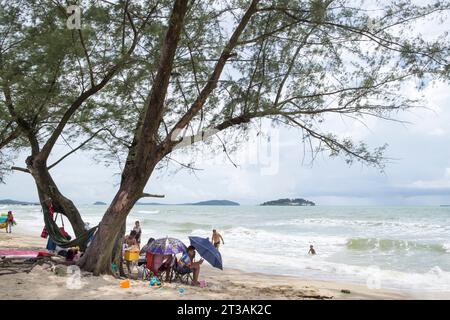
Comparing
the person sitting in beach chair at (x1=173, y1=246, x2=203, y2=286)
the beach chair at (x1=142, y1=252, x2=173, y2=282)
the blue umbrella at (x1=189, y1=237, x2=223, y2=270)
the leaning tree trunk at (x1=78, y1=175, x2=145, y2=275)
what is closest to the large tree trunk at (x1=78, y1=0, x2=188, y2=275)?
the leaning tree trunk at (x1=78, y1=175, x2=145, y2=275)

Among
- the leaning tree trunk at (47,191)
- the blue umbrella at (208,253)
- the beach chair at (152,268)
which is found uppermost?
the leaning tree trunk at (47,191)

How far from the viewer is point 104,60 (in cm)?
880

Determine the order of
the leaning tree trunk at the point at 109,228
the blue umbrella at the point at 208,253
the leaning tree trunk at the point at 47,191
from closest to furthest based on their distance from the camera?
the leaning tree trunk at the point at 109,228, the blue umbrella at the point at 208,253, the leaning tree trunk at the point at 47,191

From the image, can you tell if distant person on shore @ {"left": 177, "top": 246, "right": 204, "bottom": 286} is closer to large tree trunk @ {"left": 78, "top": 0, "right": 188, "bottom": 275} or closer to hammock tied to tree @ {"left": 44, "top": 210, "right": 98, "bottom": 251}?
large tree trunk @ {"left": 78, "top": 0, "right": 188, "bottom": 275}

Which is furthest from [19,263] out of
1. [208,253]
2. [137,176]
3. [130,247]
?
[208,253]

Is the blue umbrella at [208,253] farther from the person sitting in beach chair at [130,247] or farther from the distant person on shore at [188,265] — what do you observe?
the person sitting in beach chair at [130,247]

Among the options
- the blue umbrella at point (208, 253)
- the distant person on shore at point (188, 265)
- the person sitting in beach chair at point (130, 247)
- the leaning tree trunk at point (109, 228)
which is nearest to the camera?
the leaning tree trunk at point (109, 228)

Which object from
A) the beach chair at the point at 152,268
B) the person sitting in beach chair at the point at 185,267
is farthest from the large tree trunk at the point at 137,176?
the person sitting in beach chair at the point at 185,267

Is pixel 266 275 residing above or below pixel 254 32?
below

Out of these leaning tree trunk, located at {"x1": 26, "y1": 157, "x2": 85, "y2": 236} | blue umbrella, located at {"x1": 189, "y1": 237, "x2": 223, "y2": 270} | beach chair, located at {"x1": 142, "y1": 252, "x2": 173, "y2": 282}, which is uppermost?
leaning tree trunk, located at {"x1": 26, "y1": 157, "x2": 85, "y2": 236}

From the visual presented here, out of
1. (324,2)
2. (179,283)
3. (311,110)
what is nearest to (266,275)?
(179,283)

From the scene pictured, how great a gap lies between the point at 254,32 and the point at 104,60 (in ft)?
10.2

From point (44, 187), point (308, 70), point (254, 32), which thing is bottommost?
point (44, 187)
